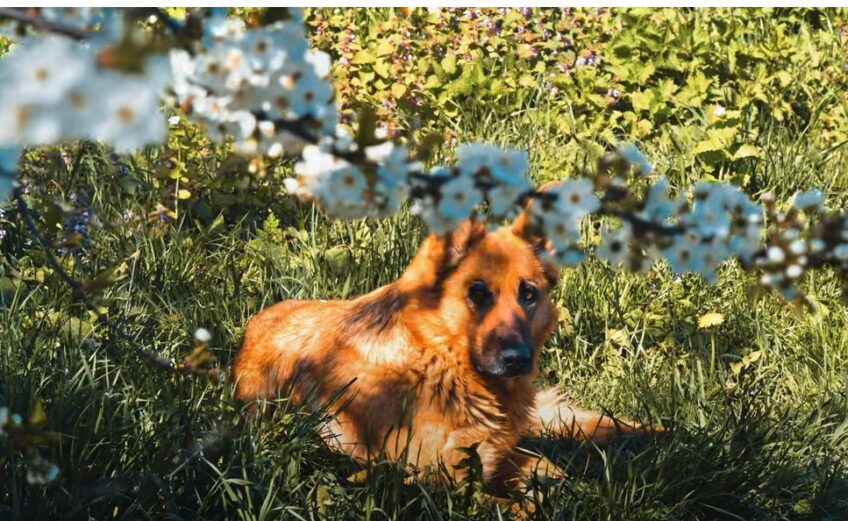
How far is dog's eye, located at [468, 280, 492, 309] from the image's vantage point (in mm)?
3422

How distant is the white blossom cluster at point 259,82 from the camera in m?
1.96

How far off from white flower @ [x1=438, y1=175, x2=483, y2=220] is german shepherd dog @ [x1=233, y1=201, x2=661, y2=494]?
0.75 metres

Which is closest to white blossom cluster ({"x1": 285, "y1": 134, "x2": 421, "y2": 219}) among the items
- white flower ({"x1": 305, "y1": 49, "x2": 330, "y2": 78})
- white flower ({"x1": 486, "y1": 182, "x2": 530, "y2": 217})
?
white flower ({"x1": 305, "y1": 49, "x2": 330, "y2": 78})

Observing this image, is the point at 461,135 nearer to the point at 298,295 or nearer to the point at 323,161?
the point at 298,295

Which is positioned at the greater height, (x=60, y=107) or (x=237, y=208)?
A: (x=60, y=107)

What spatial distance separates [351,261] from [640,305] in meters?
1.23

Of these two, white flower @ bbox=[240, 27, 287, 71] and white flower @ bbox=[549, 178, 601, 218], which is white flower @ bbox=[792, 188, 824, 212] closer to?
white flower @ bbox=[549, 178, 601, 218]

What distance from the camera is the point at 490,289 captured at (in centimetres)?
342

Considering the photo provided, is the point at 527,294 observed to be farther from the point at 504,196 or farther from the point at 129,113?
the point at 129,113

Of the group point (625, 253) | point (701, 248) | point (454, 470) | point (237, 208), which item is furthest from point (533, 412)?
point (237, 208)

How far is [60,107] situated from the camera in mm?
1574

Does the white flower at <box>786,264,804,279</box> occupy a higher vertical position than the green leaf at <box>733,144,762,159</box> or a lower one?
higher

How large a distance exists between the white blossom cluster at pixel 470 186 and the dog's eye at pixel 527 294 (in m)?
0.63

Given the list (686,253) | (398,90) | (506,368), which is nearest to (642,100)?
(398,90)
